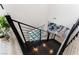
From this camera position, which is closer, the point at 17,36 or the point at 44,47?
the point at 17,36

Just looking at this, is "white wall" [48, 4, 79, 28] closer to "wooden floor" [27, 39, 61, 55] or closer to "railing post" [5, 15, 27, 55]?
"wooden floor" [27, 39, 61, 55]

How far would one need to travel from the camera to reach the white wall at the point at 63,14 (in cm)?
118

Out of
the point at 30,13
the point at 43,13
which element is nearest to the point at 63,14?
the point at 43,13

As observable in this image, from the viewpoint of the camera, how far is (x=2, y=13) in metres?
1.18

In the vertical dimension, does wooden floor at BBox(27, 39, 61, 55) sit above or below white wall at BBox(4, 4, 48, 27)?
below

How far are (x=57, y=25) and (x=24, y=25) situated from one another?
0.34m

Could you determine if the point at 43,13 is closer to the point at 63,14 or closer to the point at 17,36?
the point at 63,14

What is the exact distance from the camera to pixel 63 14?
1.29 meters

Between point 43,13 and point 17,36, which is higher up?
point 43,13

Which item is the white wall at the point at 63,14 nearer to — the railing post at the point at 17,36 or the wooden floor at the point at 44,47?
the wooden floor at the point at 44,47

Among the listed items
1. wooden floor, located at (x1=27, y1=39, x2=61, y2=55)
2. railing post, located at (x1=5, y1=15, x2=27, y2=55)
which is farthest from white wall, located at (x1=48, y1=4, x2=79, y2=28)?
railing post, located at (x1=5, y1=15, x2=27, y2=55)

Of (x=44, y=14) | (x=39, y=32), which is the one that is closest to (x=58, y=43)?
(x=39, y=32)

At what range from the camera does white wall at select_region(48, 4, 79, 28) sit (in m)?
1.18

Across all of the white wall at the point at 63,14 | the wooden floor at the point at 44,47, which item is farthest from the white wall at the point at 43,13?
the wooden floor at the point at 44,47
